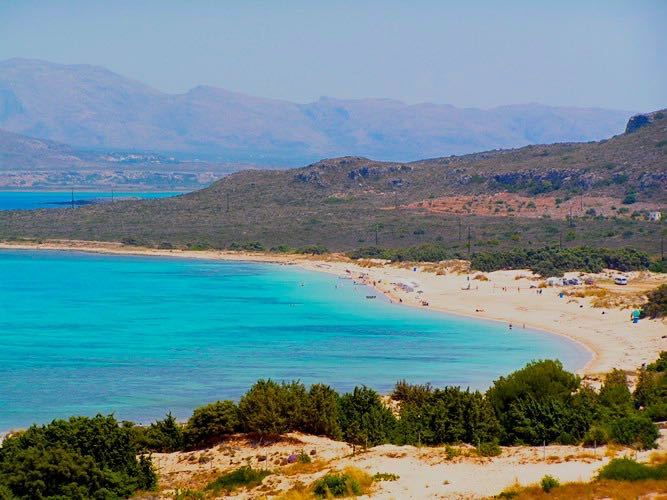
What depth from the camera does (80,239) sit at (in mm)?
131000

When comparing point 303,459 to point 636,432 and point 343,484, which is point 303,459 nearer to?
point 343,484

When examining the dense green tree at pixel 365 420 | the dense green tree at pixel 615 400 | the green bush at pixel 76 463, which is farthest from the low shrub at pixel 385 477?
the dense green tree at pixel 615 400

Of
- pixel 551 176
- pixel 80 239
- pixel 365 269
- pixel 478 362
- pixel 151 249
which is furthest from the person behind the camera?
pixel 551 176

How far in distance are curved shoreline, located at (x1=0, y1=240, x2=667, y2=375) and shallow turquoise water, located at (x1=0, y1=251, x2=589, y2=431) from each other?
5.69ft

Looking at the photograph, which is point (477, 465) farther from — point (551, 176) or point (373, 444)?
point (551, 176)

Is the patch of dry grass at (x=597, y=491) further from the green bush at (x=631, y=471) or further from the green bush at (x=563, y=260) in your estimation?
the green bush at (x=563, y=260)

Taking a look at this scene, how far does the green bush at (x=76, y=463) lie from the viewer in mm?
22703

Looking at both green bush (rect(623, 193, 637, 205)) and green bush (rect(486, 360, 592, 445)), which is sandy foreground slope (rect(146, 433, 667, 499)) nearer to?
green bush (rect(486, 360, 592, 445))

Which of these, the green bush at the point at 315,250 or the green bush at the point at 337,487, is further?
the green bush at the point at 315,250

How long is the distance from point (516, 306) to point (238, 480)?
47.0 meters

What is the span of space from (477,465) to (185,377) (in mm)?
22947

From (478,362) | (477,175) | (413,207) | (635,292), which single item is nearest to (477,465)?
(478,362)

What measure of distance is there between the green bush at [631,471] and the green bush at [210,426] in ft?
36.7

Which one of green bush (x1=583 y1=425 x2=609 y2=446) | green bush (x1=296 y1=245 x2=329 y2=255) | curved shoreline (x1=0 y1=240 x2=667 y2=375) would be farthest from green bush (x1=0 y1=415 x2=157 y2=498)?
green bush (x1=296 y1=245 x2=329 y2=255)
